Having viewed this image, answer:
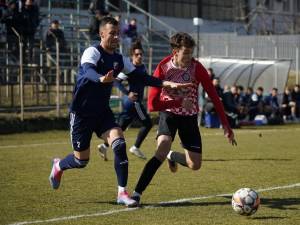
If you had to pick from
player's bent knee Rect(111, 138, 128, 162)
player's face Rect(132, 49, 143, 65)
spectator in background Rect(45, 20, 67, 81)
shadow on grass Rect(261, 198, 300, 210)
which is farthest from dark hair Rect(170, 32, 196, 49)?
spectator in background Rect(45, 20, 67, 81)

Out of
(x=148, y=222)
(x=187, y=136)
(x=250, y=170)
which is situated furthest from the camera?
(x=250, y=170)

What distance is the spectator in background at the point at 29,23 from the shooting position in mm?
24859

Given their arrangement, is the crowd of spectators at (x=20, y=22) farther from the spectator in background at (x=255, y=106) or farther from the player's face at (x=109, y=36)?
the player's face at (x=109, y=36)

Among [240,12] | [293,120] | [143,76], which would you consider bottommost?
[293,120]

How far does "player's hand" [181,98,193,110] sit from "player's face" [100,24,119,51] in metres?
1.11

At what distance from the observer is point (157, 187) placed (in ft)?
33.1

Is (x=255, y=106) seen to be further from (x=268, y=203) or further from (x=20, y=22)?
(x=268, y=203)

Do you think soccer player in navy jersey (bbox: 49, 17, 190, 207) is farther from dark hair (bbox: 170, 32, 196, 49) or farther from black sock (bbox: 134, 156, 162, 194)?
dark hair (bbox: 170, 32, 196, 49)

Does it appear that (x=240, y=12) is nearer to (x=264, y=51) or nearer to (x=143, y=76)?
(x=264, y=51)

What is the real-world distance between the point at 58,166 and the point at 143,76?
1.66 metres

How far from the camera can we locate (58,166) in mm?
9297

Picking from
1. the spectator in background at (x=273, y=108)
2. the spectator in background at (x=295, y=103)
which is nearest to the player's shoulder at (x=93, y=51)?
the spectator in background at (x=273, y=108)

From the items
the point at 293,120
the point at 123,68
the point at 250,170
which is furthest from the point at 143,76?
the point at 293,120

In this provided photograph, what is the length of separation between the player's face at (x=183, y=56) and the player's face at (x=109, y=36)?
760 millimetres
